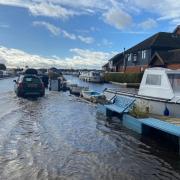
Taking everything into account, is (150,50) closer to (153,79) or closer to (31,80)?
(31,80)

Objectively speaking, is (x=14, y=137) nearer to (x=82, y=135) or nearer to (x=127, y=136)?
(x=82, y=135)

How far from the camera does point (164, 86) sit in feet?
52.9

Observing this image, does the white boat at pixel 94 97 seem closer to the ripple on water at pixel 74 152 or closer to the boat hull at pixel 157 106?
the boat hull at pixel 157 106

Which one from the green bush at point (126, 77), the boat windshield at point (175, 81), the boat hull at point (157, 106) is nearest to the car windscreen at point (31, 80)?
the boat hull at point (157, 106)

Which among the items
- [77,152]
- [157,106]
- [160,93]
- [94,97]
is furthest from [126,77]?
[77,152]

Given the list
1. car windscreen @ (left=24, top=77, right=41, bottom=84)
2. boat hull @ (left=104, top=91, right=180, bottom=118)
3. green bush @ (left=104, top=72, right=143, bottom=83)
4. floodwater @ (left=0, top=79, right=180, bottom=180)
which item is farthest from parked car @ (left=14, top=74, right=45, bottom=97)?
green bush @ (left=104, top=72, right=143, bottom=83)

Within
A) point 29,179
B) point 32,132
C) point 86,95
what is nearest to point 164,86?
point 32,132

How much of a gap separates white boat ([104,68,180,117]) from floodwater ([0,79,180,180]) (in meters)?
1.65

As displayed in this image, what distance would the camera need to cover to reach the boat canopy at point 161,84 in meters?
15.7

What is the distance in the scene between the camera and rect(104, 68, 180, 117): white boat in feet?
48.4

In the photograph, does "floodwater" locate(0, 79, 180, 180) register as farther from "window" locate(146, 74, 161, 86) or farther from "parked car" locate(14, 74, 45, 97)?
"parked car" locate(14, 74, 45, 97)

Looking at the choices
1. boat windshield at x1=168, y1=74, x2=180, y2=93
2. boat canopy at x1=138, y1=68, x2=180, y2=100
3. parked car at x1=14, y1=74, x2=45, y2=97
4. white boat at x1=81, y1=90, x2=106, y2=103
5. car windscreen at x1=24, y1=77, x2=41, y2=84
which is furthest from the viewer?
car windscreen at x1=24, y1=77, x2=41, y2=84

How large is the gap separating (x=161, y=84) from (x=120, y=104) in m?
2.76

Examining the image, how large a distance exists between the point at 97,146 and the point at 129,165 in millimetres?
2188
